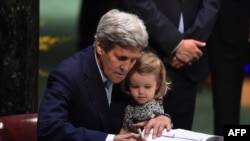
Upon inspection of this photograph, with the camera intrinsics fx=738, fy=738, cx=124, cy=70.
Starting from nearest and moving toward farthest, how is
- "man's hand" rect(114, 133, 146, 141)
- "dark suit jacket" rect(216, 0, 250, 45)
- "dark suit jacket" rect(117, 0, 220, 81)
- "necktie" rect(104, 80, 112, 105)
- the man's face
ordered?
1. "man's hand" rect(114, 133, 146, 141)
2. the man's face
3. "necktie" rect(104, 80, 112, 105)
4. "dark suit jacket" rect(117, 0, 220, 81)
5. "dark suit jacket" rect(216, 0, 250, 45)

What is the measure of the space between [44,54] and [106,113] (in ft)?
8.18

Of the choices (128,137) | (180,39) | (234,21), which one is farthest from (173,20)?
(128,137)

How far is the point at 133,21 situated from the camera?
2328mm

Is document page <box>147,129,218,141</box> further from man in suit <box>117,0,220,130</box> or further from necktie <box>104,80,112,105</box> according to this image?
man in suit <box>117,0,220,130</box>

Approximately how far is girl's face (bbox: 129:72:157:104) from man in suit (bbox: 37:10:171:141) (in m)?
0.04

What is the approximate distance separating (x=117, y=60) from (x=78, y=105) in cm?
19

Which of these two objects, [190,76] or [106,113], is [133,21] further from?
[190,76]

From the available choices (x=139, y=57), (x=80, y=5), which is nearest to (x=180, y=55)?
(x=139, y=57)

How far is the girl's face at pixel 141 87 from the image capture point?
2.48m

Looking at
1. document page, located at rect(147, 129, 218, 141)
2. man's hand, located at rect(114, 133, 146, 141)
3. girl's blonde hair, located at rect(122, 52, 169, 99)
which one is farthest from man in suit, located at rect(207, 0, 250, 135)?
man's hand, located at rect(114, 133, 146, 141)

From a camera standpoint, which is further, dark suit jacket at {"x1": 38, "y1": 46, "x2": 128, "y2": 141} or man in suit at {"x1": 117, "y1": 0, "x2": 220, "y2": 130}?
man in suit at {"x1": 117, "y1": 0, "x2": 220, "y2": 130}

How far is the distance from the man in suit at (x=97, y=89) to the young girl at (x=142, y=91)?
0.03m

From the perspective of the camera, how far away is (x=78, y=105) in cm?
238

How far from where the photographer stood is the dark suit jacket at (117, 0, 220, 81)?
3150 millimetres
